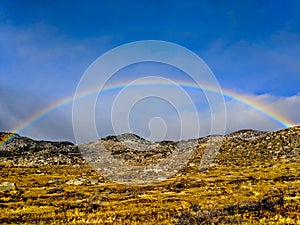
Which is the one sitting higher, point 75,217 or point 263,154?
point 263,154

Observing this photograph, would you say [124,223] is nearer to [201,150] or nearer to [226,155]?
[226,155]

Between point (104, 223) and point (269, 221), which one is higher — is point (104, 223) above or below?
above

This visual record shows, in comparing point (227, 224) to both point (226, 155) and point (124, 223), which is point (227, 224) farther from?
point (226, 155)

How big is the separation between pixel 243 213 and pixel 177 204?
10.6 meters

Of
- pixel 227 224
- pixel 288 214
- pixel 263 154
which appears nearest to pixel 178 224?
pixel 227 224

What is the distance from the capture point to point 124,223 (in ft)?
77.7

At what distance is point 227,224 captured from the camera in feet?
66.3

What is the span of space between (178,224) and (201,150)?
148m

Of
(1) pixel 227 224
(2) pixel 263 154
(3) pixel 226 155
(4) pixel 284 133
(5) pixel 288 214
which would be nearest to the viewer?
(1) pixel 227 224

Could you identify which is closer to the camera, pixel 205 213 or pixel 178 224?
pixel 178 224

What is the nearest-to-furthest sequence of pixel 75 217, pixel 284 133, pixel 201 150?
pixel 75 217
pixel 284 133
pixel 201 150

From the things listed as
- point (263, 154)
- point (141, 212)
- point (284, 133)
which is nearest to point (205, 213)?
point (141, 212)

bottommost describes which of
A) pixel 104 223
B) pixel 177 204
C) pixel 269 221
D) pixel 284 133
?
pixel 269 221

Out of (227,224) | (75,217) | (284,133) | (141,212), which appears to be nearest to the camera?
(227,224)
